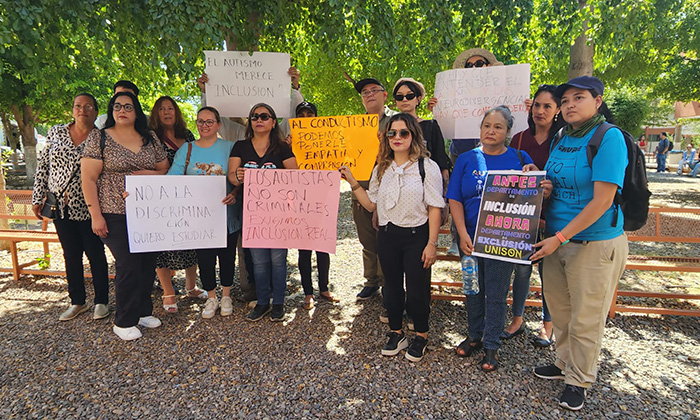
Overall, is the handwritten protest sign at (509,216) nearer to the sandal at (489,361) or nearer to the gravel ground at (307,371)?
the sandal at (489,361)

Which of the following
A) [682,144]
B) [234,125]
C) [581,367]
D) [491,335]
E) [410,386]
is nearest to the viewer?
[581,367]

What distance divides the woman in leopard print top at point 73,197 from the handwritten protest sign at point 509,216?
12.0 ft

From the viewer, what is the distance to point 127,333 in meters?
3.62

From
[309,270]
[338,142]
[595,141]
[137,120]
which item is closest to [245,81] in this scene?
[137,120]

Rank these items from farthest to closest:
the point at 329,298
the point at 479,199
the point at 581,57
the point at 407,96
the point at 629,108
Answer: the point at 629,108 → the point at 581,57 → the point at 329,298 → the point at 407,96 → the point at 479,199

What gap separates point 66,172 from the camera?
3.74 m

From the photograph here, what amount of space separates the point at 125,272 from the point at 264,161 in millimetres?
1663

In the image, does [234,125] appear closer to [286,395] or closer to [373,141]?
[373,141]

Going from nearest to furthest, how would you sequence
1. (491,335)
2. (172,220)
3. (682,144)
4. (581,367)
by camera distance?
(581,367)
(491,335)
(172,220)
(682,144)

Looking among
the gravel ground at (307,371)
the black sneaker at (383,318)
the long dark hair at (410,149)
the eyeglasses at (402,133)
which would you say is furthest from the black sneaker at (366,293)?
the eyeglasses at (402,133)

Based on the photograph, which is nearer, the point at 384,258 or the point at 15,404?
the point at 15,404

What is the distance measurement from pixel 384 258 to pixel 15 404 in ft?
9.57

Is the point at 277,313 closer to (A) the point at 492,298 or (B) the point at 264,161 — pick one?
(B) the point at 264,161

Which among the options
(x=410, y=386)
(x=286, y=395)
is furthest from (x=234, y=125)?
(x=410, y=386)
